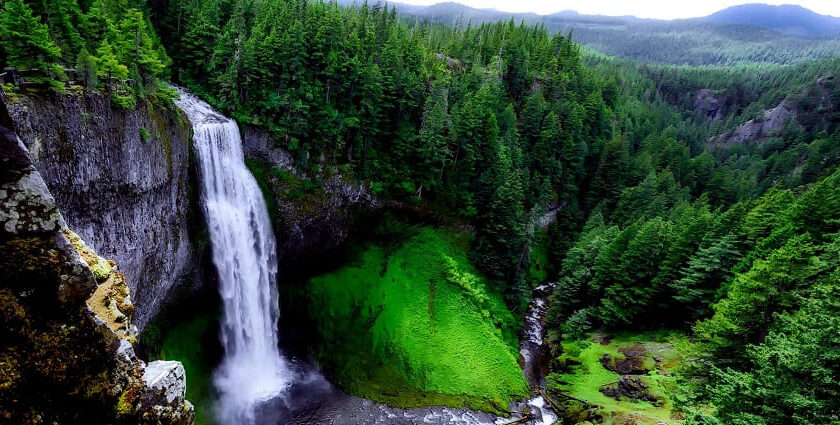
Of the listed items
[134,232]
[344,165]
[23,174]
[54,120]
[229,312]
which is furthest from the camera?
[344,165]

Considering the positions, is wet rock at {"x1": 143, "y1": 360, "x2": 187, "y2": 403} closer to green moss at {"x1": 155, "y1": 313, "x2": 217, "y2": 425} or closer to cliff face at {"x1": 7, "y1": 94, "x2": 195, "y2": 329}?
cliff face at {"x1": 7, "y1": 94, "x2": 195, "y2": 329}

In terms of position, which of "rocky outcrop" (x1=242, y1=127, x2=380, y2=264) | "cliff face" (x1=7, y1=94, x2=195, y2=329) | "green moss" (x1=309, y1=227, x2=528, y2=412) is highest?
"cliff face" (x1=7, y1=94, x2=195, y2=329)

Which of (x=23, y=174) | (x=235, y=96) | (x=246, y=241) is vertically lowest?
(x=246, y=241)

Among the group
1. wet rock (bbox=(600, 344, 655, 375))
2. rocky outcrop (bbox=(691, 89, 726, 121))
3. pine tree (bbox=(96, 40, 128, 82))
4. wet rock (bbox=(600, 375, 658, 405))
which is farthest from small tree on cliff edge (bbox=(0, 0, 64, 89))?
rocky outcrop (bbox=(691, 89, 726, 121))

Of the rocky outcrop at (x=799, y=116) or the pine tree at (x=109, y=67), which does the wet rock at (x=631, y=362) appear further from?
the rocky outcrop at (x=799, y=116)

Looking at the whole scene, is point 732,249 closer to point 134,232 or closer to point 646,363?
point 646,363

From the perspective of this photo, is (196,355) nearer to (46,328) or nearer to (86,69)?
(86,69)

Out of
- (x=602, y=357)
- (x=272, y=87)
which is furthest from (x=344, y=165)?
(x=602, y=357)
